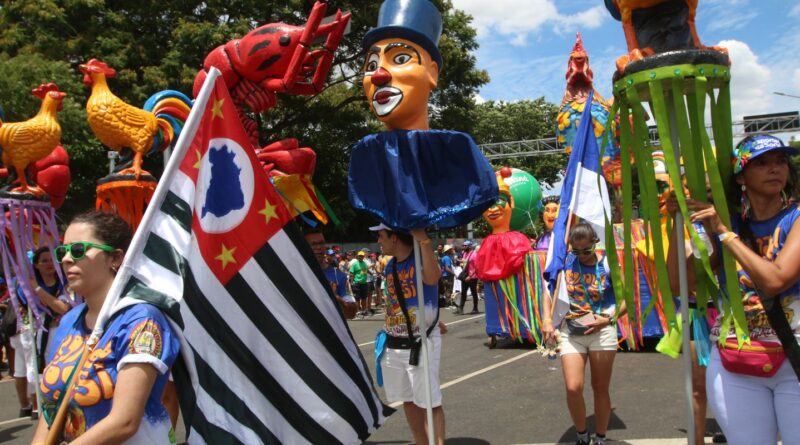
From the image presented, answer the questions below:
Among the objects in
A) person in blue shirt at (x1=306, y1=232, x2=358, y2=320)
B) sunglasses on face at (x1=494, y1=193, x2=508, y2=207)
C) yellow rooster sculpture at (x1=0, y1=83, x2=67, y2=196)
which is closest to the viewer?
person in blue shirt at (x1=306, y1=232, x2=358, y2=320)

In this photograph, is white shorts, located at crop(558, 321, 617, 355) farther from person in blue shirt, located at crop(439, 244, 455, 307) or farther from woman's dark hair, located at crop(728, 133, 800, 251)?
person in blue shirt, located at crop(439, 244, 455, 307)

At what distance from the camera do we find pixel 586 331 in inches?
174

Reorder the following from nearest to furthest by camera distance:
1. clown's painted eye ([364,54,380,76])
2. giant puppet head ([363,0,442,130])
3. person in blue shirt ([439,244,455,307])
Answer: giant puppet head ([363,0,442,130]), clown's painted eye ([364,54,380,76]), person in blue shirt ([439,244,455,307])

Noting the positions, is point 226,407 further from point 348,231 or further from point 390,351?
point 348,231

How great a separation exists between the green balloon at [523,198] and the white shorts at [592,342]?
6076 mm

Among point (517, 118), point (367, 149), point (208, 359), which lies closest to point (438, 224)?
point (367, 149)

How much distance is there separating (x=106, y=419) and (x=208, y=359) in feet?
1.65

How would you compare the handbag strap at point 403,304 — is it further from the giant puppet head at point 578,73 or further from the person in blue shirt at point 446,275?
the person in blue shirt at point 446,275

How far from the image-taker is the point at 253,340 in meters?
2.59

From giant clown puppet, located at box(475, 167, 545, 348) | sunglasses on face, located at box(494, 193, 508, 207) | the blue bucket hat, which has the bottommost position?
giant clown puppet, located at box(475, 167, 545, 348)

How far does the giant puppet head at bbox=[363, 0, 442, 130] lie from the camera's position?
3.78m

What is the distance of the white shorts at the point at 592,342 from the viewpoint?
447 centimetres

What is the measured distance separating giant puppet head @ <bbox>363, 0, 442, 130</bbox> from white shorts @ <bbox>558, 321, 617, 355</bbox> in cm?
188

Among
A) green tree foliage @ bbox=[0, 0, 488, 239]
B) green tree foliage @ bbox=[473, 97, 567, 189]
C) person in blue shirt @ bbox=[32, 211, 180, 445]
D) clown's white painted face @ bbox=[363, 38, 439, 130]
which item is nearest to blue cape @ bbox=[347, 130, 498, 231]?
clown's white painted face @ bbox=[363, 38, 439, 130]
